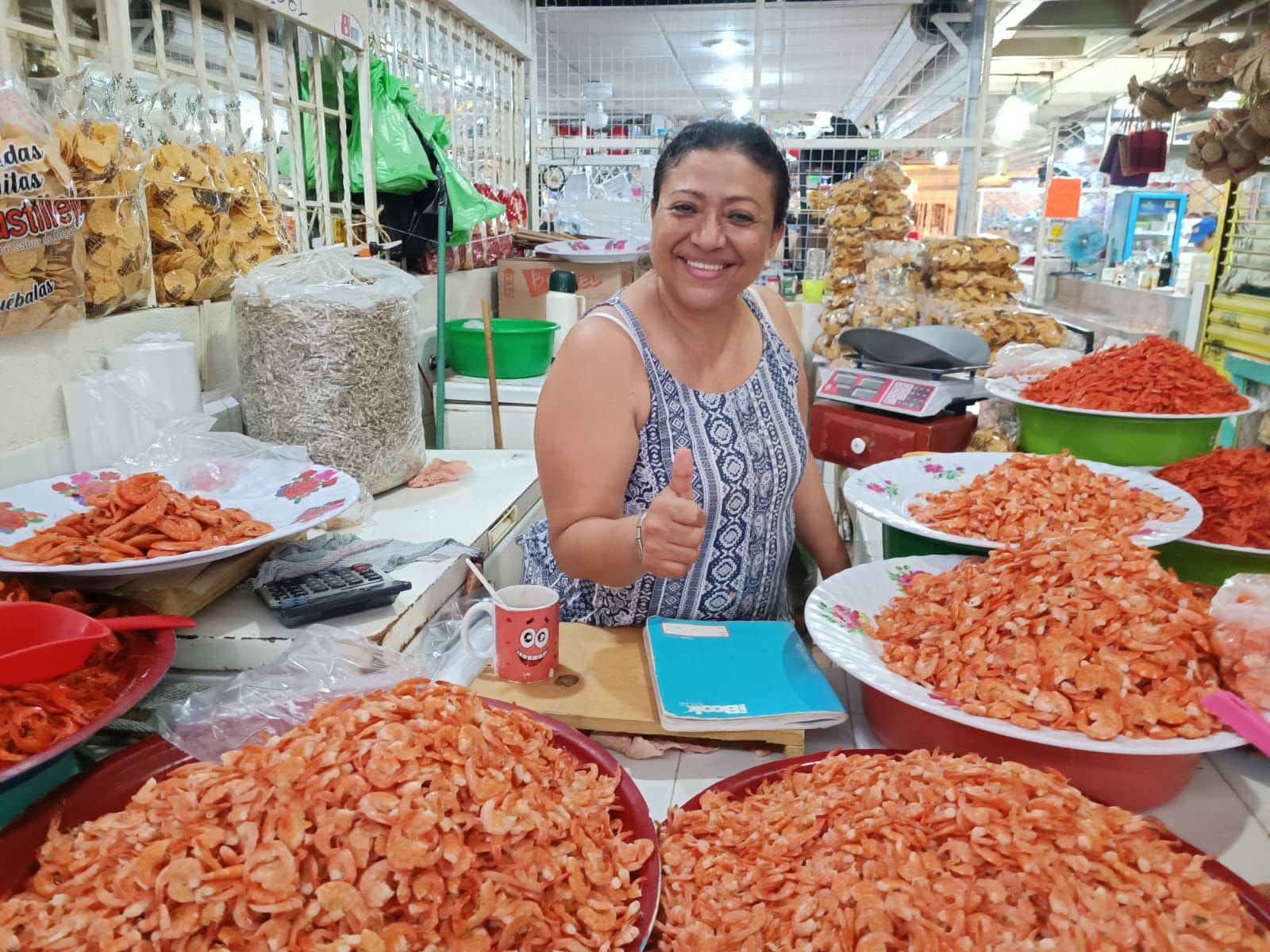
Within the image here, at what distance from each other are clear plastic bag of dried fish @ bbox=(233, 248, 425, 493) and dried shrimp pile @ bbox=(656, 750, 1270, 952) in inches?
50.2

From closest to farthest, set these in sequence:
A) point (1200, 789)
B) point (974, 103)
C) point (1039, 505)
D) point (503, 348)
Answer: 1. point (1200, 789)
2. point (1039, 505)
3. point (503, 348)
4. point (974, 103)

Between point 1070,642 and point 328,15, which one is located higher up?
point 328,15

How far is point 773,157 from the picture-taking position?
4.52 ft

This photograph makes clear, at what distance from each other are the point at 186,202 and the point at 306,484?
2.59 feet

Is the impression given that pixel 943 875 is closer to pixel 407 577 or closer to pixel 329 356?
pixel 407 577

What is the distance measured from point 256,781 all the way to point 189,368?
1174 millimetres

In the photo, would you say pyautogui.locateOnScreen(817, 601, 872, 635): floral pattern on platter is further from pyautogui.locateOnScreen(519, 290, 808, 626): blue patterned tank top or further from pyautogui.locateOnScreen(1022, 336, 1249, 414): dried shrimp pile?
pyautogui.locateOnScreen(1022, 336, 1249, 414): dried shrimp pile

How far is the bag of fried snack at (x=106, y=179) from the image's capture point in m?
1.41

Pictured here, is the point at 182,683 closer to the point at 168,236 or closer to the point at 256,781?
the point at 256,781

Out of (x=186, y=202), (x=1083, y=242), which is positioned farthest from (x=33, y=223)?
(x=1083, y=242)

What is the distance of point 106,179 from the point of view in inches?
57.5

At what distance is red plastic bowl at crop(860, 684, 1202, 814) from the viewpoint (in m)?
0.86

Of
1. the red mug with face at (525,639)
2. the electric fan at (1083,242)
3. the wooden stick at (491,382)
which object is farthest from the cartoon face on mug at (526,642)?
the electric fan at (1083,242)

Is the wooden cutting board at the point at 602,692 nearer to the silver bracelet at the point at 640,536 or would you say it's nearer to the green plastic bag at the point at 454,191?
the silver bracelet at the point at 640,536
